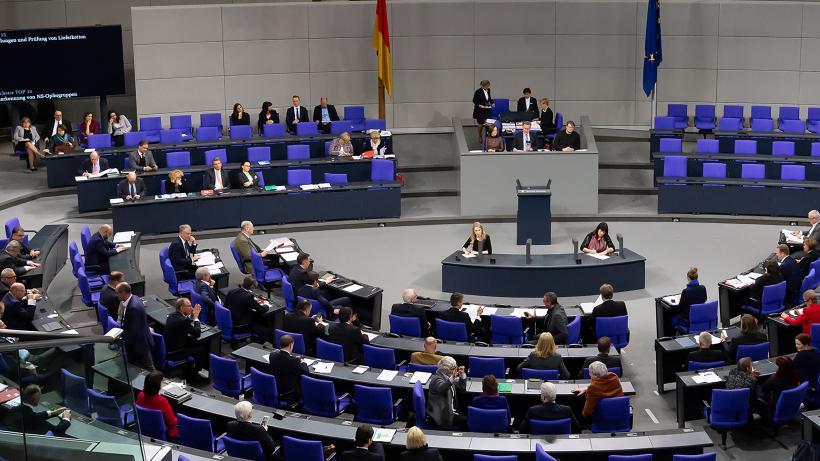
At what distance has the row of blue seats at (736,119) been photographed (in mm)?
23766

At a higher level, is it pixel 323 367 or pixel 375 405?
pixel 323 367

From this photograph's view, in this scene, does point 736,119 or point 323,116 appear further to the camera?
point 736,119

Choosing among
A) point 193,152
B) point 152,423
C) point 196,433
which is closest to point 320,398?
point 196,433

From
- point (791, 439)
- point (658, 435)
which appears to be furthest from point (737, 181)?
point (658, 435)

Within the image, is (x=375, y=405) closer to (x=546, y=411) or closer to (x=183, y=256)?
(x=546, y=411)

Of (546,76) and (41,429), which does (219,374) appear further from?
(546,76)

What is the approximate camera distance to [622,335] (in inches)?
539

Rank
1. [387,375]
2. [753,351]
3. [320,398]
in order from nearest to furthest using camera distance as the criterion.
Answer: [320,398] < [387,375] < [753,351]

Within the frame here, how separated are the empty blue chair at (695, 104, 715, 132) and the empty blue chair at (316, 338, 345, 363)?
14.6 metres

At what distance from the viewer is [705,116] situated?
24641mm

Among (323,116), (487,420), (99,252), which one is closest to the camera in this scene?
(487,420)

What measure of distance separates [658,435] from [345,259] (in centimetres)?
909

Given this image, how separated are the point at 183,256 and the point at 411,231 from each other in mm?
→ 5447

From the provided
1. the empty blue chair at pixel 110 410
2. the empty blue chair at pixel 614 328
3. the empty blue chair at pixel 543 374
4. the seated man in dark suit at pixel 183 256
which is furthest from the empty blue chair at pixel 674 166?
the empty blue chair at pixel 110 410
